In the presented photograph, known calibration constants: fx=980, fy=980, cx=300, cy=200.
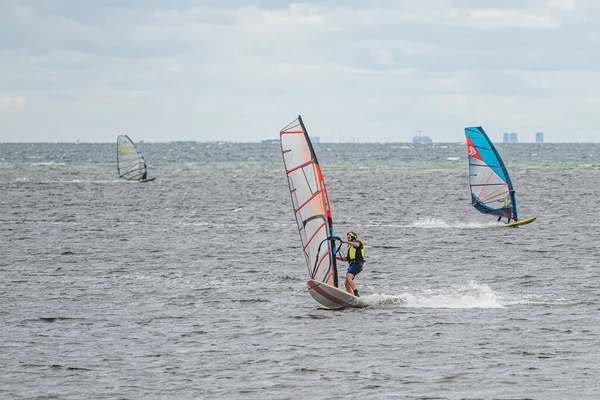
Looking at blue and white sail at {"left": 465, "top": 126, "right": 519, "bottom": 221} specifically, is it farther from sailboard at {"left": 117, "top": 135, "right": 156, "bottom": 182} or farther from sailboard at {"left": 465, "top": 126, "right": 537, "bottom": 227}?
sailboard at {"left": 117, "top": 135, "right": 156, "bottom": 182}

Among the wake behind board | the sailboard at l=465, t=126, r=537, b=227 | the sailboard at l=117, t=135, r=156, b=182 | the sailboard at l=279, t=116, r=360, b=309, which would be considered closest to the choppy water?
the wake behind board

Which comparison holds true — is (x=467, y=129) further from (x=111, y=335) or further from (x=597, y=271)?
(x=111, y=335)

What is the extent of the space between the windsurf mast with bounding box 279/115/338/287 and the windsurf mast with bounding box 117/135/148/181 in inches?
2851

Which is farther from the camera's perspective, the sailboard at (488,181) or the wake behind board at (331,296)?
the sailboard at (488,181)

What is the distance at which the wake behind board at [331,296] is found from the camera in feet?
89.0

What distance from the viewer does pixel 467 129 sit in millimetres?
51000

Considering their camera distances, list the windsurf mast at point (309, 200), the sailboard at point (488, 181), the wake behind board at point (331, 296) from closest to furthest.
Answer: the windsurf mast at point (309, 200)
the wake behind board at point (331, 296)
the sailboard at point (488, 181)

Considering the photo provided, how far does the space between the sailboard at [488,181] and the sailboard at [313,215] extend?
2421 centimetres

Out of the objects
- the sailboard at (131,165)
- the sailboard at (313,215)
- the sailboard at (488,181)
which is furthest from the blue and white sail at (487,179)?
the sailboard at (131,165)

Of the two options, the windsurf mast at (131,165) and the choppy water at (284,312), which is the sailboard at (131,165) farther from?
the choppy water at (284,312)

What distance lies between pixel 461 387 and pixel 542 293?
11103 mm

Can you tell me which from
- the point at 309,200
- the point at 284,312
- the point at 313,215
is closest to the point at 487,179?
the point at 313,215

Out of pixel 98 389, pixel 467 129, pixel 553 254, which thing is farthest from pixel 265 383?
pixel 467 129

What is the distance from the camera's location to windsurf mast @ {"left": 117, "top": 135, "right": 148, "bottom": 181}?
99.4 meters
